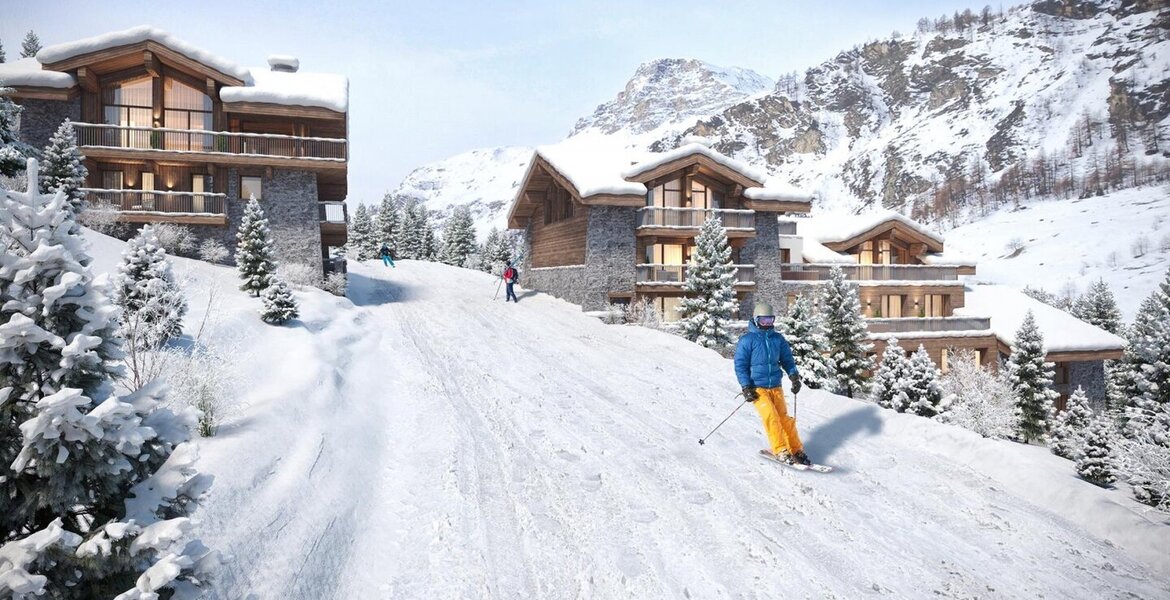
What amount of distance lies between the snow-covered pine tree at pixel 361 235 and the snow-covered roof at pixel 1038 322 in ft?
185

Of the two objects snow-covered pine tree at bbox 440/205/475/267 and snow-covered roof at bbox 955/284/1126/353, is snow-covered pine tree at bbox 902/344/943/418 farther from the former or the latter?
snow-covered pine tree at bbox 440/205/475/267

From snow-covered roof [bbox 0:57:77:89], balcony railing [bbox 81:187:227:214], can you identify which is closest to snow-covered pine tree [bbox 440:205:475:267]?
balcony railing [bbox 81:187:227:214]

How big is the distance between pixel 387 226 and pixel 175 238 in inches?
1718

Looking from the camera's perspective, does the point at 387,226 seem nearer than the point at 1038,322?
No

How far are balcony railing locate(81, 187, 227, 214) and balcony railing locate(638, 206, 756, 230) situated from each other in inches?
758

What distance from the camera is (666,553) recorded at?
5160 mm

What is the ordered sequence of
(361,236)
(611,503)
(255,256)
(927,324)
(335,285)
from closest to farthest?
(611,503)
(255,256)
(335,285)
(927,324)
(361,236)

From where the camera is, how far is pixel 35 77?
75.8 ft

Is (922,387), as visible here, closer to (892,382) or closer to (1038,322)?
(892,382)

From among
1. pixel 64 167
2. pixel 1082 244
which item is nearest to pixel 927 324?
pixel 64 167

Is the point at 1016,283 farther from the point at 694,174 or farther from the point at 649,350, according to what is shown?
the point at 649,350

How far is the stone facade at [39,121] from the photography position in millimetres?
23625

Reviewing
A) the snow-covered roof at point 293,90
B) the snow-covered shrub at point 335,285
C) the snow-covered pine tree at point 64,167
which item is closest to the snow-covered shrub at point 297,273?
the snow-covered shrub at point 335,285

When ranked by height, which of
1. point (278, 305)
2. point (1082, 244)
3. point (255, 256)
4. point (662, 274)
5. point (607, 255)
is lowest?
point (278, 305)
